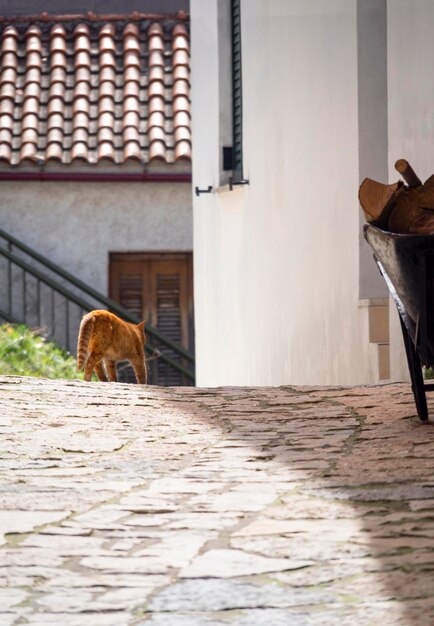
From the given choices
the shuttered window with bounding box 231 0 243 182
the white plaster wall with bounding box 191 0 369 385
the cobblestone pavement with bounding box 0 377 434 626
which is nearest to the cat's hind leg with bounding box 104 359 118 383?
the white plaster wall with bounding box 191 0 369 385

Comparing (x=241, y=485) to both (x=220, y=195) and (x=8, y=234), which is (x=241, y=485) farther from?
(x=8, y=234)

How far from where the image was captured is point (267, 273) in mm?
11633

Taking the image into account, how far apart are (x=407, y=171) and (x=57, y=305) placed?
37.6 feet

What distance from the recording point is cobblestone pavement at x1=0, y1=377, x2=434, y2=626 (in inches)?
123

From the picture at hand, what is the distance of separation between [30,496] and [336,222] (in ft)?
18.6

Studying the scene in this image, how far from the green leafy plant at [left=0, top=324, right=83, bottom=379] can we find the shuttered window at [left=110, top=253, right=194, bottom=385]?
270cm

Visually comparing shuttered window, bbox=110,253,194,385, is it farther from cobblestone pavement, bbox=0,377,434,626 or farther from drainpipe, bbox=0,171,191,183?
cobblestone pavement, bbox=0,377,434,626

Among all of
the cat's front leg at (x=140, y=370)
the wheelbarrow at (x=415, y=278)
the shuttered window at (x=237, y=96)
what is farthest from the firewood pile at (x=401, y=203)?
the shuttered window at (x=237, y=96)

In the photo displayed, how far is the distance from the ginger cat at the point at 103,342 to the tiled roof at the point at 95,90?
6.00 metres

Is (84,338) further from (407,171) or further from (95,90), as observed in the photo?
(95,90)

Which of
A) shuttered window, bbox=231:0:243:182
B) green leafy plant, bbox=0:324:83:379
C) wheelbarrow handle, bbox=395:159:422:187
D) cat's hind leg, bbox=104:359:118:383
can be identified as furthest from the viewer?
green leafy plant, bbox=0:324:83:379

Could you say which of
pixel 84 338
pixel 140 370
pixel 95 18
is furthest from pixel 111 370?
pixel 95 18

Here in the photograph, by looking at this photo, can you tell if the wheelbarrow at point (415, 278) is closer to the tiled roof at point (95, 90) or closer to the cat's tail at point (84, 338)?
the cat's tail at point (84, 338)

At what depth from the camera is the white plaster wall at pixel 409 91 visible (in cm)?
829
